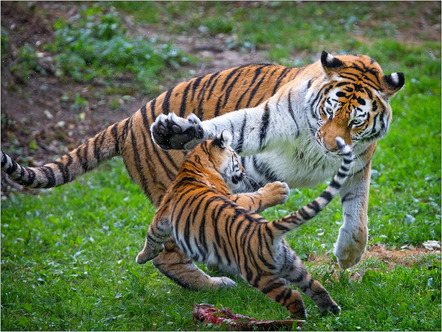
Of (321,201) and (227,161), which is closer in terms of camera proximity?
(321,201)

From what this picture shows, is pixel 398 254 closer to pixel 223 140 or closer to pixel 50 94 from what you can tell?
pixel 223 140

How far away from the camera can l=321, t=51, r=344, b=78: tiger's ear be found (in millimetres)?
4266

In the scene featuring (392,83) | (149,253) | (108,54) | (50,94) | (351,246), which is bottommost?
(50,94)

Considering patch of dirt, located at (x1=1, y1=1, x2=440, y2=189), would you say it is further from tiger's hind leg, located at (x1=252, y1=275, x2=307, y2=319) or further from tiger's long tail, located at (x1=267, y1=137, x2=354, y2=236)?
tiger's long tail, located at (x1=267, y1=137, x2=354, y2=236)

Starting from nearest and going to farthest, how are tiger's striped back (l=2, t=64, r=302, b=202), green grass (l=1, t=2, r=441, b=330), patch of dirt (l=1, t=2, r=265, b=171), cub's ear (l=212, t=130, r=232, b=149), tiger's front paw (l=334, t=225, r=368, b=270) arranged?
green grass (l=1, t=2, r=441, b=330)
cub's ear (l=212, t=130, r=232, b=149)
tiger's front paw (l=334, t=225, r=368, b=270)
tiger's striped back (l=2, t=64, r=302, b=202)
patch of dirt (l=1, t=2, r=265, b=171)

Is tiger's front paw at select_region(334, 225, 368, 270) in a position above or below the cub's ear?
below

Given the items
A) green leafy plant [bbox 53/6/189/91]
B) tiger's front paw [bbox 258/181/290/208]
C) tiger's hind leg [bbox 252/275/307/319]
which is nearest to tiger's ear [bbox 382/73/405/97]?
tiger's front paw [bbox 258/181/290/208]

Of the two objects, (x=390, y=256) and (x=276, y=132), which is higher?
(x=276, y=132)

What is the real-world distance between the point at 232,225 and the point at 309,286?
58 cm

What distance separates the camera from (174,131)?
13.7ft

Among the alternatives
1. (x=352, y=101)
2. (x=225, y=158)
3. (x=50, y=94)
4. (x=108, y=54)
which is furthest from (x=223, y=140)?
(x=108, y=54)

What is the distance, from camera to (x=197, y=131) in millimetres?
4316

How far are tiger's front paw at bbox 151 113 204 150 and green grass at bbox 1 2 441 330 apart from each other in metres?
1.10

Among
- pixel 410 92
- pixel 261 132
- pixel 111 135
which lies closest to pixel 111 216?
pixel 111 135
